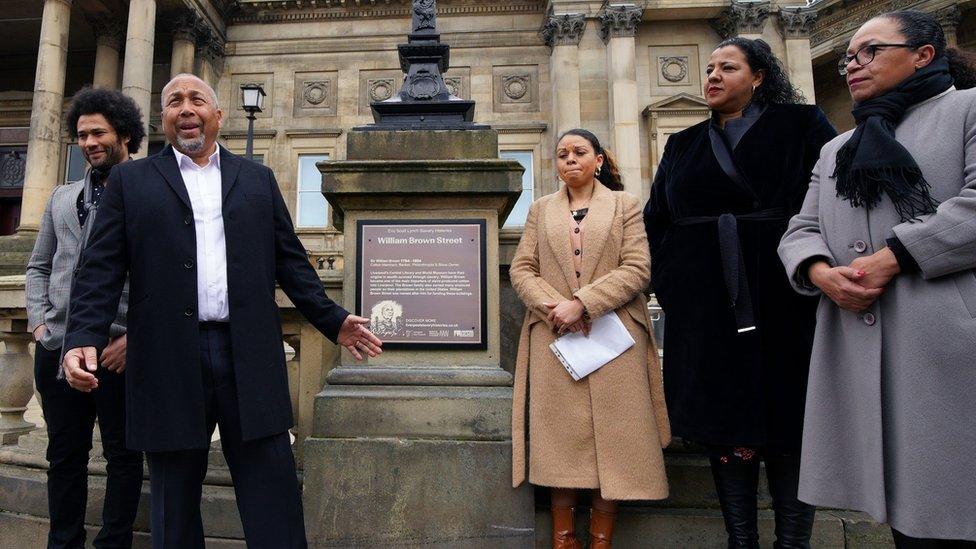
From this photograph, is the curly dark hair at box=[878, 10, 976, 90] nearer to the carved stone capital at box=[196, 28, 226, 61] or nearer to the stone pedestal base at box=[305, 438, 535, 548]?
the stone pedestal base at box=[305, 438, 535, 548]

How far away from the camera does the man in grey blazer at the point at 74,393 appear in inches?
110

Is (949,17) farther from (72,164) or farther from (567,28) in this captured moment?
(72,164)

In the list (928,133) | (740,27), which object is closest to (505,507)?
(928,133)

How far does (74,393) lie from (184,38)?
21.7m

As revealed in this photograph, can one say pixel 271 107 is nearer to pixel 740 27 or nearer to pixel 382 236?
pixel 740 27

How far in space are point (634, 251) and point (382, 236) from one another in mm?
1335

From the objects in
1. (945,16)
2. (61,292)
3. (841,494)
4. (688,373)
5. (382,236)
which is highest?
(945,16)

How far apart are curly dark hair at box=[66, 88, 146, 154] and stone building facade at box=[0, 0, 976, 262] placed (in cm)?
1540

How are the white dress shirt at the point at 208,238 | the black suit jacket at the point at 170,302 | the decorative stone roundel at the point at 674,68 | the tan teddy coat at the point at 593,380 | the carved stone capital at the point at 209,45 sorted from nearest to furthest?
the black suit jacket at the point at 170,302 → the white dress shirt at the point at 208,238 → the tan teddy coat at the point at 593,380 → the decorative stone roundel at the point at 674,68 → the carved stone capital at the point at 209,45

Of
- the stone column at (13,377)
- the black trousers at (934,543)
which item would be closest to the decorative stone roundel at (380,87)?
the stone column at (13,377)

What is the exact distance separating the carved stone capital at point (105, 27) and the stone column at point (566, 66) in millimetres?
15346

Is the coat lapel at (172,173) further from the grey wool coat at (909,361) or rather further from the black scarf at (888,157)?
the black scarf at (888,157)

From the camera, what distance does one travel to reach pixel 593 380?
9.00 feet

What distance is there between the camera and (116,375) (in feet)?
9.17
